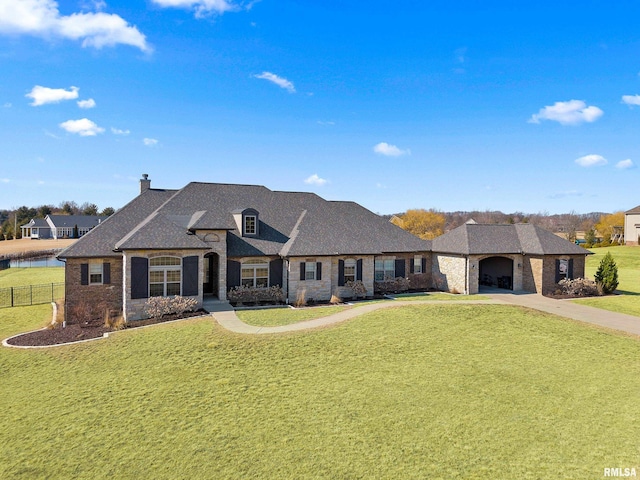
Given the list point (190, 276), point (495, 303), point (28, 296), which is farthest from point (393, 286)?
point (28, 296)

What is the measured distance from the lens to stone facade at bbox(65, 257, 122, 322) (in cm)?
1966

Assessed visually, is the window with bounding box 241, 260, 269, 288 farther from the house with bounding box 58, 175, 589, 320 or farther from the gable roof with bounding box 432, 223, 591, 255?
the gable roof with bounding box 432, 223, 591, 255

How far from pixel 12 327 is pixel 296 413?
18123 millimetres

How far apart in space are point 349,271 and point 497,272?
13413mm

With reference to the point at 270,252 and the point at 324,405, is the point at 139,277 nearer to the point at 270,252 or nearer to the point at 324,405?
the point at 270,252

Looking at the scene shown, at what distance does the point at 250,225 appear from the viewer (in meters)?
24.9

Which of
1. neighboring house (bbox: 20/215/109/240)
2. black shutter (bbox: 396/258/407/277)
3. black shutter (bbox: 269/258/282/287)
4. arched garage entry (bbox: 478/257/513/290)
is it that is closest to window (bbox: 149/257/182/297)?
black shutter (bbox: 269/258/282/287)

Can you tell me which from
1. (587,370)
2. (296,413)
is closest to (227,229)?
(296,413)

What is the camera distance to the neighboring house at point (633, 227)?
62.9m

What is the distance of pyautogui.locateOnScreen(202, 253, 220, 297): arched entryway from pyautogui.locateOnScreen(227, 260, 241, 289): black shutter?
122 cm

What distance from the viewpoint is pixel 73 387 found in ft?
39.4

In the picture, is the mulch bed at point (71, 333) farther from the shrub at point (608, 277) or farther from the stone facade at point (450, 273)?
the shrub at point (608, 277)

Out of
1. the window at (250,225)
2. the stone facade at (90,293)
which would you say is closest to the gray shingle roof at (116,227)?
the stone facade at (90,293)

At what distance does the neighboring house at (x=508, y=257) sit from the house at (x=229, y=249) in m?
1.63
